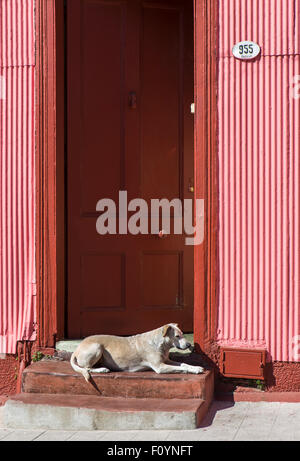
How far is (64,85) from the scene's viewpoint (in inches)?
256

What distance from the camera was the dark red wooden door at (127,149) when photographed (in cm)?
654

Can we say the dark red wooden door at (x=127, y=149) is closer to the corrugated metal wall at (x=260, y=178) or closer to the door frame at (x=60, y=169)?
the door frame at (x=60, y=169)

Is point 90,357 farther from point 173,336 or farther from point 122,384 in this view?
point 173,336

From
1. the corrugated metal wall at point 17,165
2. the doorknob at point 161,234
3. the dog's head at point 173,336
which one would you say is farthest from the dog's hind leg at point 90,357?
the doorknob at point 161,234

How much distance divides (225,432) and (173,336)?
916mm

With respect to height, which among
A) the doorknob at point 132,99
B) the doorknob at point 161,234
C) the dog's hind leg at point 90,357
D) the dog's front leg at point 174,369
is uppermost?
the doorknob at point 132,99

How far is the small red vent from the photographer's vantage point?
5.77 meters

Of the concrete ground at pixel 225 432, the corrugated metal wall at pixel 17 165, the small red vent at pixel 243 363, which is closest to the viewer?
the concrete ground at pixel 225 432

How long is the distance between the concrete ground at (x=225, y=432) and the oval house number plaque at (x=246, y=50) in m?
2.99

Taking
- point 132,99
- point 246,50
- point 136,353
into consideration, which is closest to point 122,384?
point 136,353

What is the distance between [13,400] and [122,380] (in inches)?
34.8

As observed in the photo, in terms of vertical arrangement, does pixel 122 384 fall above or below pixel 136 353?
below

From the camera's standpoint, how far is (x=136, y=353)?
564cm
